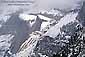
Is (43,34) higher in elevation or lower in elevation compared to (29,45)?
higher

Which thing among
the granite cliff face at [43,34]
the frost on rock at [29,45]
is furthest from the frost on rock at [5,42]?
the frost on rock at [29,45]

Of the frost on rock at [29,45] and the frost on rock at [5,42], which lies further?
the frost on rock at [5,42]

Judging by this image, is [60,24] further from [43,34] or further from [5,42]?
[5,42]

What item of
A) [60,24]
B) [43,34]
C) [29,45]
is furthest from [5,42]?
[60,24]

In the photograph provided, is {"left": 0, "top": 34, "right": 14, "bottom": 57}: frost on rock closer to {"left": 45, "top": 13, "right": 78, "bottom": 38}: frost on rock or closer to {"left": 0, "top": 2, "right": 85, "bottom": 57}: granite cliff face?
{"left": 0, "top": 2, "right": 85, "bottom": 57}: granite cliff face

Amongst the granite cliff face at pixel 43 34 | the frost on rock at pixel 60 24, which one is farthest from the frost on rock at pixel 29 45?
the frost on rock at pixel 60 24

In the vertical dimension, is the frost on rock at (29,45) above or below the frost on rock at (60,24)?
below

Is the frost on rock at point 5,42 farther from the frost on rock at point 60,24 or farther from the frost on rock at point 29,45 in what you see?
the frost on rock at point 60,24

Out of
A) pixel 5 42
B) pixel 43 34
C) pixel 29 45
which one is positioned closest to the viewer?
pixel 29 45

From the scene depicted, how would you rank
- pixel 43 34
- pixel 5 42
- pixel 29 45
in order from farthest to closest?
pixel 5 42 < pixel 43 34 < pixel 29 45

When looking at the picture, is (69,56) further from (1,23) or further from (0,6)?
(0,6)

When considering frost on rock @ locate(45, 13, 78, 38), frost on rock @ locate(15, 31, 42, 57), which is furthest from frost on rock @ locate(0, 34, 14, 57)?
frost on rock @ locate(45, 13, 78, 38)

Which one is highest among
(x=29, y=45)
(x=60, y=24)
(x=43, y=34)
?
(x=60, y=24)
